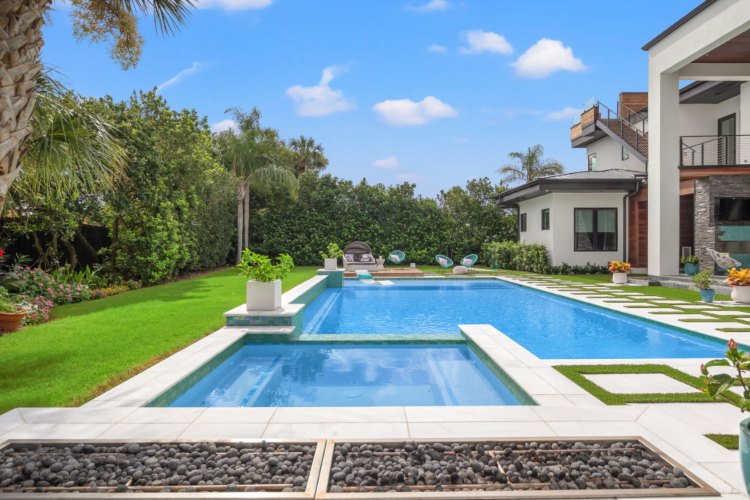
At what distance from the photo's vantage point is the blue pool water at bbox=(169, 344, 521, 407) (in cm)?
478

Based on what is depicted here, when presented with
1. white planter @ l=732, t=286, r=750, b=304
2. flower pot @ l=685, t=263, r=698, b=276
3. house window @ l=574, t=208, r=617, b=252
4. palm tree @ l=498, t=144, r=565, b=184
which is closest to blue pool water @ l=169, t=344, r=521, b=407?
white planter @ l=732, t=286, r=750, b=304

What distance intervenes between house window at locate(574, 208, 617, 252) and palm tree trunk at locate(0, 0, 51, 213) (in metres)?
17.7

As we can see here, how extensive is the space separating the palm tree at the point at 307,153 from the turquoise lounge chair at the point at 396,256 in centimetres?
1636

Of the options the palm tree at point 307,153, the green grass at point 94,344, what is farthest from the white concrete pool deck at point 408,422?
the palm tree at point 307,153

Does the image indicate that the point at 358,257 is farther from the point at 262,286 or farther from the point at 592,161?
the point at 262,286

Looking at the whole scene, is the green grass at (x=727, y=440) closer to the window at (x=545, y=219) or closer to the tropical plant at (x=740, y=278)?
the tropical plant at (x=740, y=278)

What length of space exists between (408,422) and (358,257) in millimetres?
17472

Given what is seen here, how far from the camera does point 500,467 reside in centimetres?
266

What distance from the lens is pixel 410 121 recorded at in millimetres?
49781

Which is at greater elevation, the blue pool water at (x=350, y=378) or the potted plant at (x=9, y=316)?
the potted plant at (x=9, y=316)

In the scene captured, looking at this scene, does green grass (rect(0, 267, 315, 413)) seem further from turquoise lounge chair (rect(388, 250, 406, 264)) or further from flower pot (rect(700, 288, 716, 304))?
turquoise lounge chair (rect(388, 250, 406, 264))

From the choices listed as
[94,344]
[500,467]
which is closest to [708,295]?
[500,467]

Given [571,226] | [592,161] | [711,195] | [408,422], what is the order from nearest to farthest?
1. [408,422]
2. [711,195]
3. [571,226]
4. [592,161]

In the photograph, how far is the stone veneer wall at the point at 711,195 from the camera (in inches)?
526
